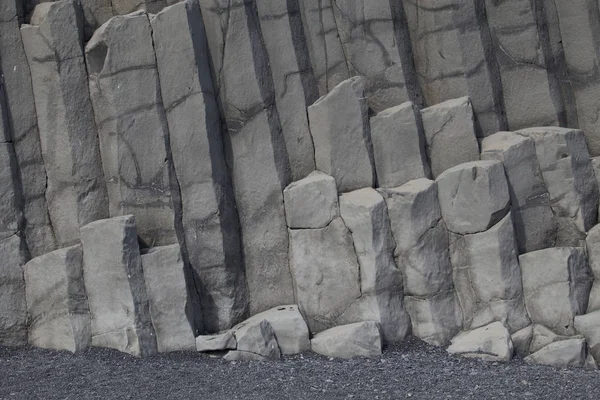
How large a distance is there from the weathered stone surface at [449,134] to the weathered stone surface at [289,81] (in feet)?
3.36

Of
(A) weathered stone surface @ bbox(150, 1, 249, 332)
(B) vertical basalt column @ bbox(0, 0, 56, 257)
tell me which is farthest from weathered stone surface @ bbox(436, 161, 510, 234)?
(B) vertical basalt column @ bbox(0, 0, 56, 257)

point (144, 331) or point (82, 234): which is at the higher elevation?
point (82, 234)

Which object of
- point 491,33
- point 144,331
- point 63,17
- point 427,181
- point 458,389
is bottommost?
point 458,389

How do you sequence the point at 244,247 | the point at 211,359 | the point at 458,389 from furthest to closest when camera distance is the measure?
the point at 244,247 → the point at 211,359 → the point at 458,389

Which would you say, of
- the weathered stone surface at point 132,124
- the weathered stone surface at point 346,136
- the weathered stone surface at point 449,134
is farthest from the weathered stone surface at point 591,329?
the weathered stone surface at point 132,124

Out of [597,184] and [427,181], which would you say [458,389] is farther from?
[597,184]

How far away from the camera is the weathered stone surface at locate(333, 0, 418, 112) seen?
9039 mm

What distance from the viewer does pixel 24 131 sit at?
8492mm

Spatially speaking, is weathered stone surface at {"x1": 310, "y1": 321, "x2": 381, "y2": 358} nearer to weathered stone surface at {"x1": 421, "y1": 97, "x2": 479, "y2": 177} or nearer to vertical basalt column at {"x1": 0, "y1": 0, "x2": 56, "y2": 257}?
weathered stone surface at {"x1": 421, "y1": 97, "x2": 479, "y2": 177}

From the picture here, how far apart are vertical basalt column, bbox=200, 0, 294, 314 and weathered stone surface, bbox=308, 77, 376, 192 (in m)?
0.38

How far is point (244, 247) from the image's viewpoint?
8742mm

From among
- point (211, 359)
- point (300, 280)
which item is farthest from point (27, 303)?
point (300, 280)

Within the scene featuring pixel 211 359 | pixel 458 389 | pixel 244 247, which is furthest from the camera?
pixel 244 247

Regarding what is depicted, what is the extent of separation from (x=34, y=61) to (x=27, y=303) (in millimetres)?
1972
